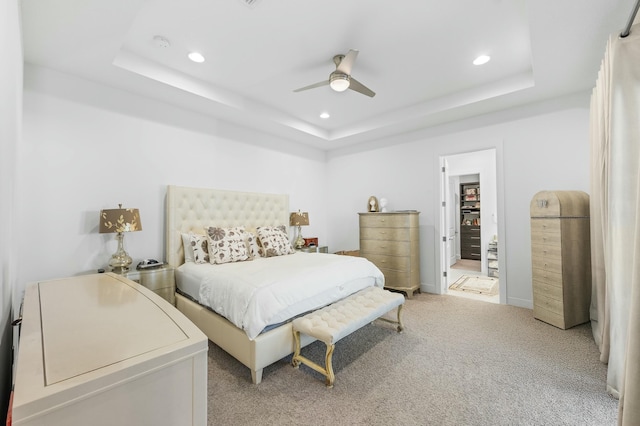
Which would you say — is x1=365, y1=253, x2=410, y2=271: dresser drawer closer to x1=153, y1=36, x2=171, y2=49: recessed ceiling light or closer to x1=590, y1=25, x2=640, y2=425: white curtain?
x1=590, y1=25, x2=640, y2=425: white curtain

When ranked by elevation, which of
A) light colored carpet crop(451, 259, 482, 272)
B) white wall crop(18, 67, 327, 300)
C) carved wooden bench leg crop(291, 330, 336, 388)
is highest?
white wall crop(18, 67, 327, 300)

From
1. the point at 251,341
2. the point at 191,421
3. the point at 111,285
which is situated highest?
the point at 111,285

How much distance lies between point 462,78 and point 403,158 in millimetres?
1627

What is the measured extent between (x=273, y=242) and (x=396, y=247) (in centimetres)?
190

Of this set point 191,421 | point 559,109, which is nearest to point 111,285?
point 191,421

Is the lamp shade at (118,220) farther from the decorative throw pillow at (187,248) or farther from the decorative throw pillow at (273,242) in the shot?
the decorative throw pillow at (273,242)

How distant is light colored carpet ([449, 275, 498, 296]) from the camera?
4.57m

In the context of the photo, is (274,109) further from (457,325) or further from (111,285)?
(457,325)

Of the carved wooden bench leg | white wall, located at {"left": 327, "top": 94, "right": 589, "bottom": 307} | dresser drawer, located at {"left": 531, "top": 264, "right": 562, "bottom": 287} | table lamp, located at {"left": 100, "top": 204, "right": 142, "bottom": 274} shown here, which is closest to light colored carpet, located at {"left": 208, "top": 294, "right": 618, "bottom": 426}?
A: the carved wooden bench leg

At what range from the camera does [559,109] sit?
3377 mm

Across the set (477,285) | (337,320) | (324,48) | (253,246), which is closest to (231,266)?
(253,246)

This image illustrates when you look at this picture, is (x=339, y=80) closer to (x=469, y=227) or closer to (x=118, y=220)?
(x=118, y=220)

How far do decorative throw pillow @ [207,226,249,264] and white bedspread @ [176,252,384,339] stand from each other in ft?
0.51

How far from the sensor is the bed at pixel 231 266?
208cm
